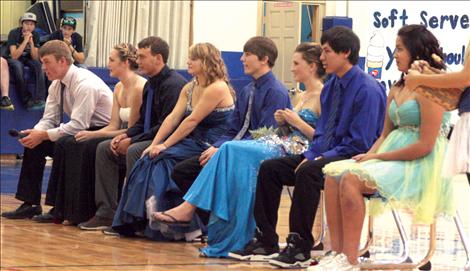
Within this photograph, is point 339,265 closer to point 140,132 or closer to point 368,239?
point 368,239

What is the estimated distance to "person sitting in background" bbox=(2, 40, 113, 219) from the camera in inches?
287

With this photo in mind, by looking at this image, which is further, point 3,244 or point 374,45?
point 374,45

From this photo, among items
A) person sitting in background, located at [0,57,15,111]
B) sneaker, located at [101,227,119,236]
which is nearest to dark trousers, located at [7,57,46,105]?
person sitting in background, located at [0,57,15,111]

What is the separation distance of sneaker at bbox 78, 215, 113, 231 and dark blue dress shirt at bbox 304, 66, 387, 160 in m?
2.02

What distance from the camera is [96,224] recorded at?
22.6ft

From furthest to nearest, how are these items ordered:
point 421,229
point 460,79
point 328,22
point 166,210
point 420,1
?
point 420,1 < point 328,22 < point 421,229 < point 166,210 < point 460,79

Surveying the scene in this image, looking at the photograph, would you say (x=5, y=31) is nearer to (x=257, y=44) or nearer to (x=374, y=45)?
(x=374, y=45)

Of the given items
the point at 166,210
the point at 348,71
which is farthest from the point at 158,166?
the point at 348,71

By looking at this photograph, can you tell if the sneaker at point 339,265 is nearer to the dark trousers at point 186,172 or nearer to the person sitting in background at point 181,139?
the dark trousers at point 186,172

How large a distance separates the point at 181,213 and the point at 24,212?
5.99ft

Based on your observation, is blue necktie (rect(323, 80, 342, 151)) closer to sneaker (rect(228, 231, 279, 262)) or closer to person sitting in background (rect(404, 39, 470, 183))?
sneaker (rect(228, 231, 279, 262))

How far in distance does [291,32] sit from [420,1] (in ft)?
8.92

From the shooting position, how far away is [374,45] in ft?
30.3

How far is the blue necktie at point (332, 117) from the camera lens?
5398 mm
